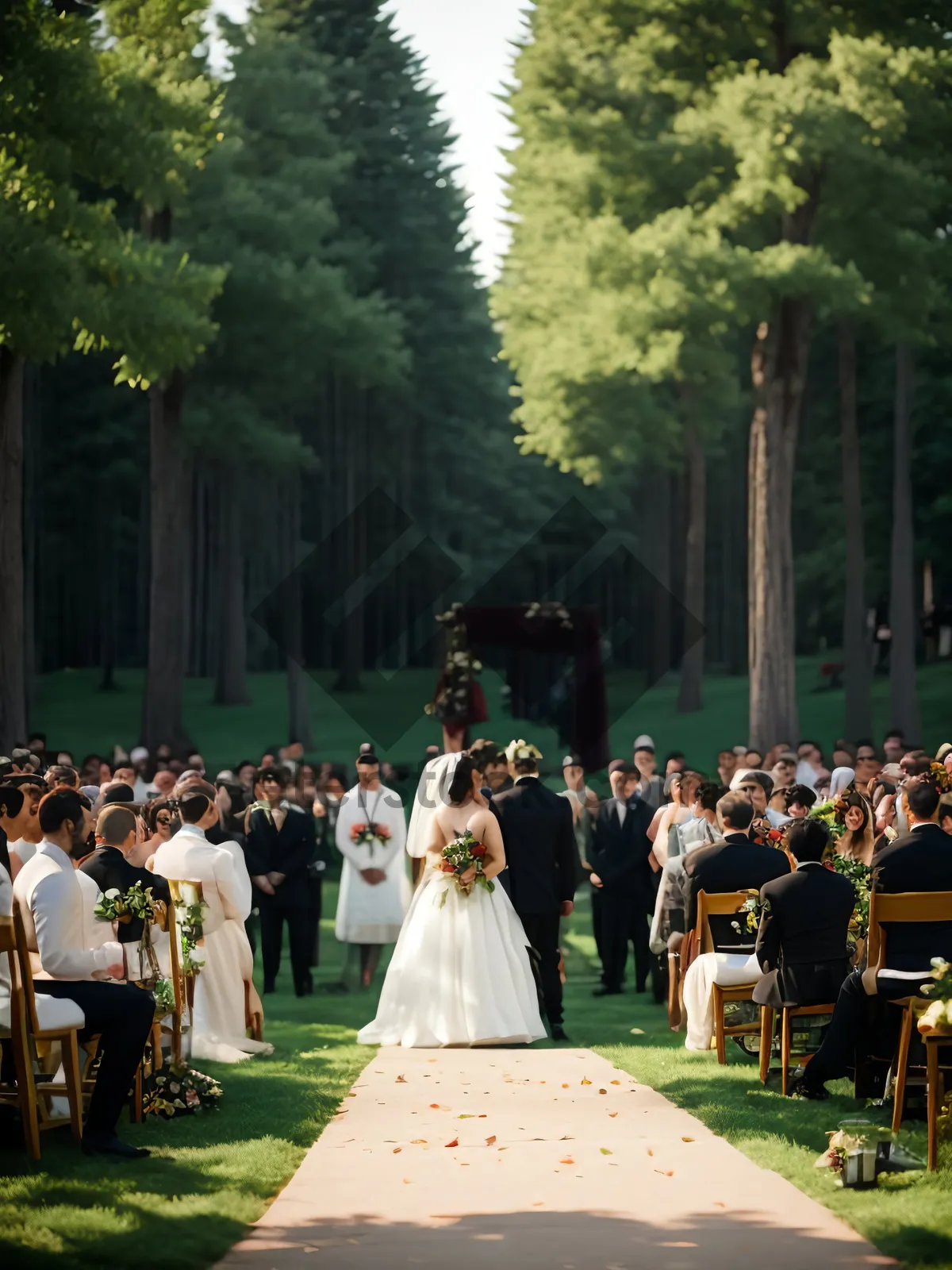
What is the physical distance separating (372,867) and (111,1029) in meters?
7.56

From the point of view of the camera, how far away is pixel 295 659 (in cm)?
3834

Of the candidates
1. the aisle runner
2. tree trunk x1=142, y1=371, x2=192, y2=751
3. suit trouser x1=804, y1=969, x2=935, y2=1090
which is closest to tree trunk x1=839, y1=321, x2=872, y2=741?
tree trunk x1=142, y1=371, x2=192, y2=751

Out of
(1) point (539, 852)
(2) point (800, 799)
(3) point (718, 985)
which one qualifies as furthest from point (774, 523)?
(3) point (718, 985)

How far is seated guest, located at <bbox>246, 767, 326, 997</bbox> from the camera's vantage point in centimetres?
1534

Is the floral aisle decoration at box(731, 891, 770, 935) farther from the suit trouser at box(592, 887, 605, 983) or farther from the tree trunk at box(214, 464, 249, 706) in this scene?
the tree trunk at box(214, 464, 249, 706)

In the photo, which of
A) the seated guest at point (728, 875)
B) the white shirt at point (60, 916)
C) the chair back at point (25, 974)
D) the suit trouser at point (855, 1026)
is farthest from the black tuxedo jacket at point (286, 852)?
the chair back at point (25, 974)

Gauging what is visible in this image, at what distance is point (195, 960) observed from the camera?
418 inches

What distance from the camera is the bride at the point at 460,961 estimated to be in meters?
12.6

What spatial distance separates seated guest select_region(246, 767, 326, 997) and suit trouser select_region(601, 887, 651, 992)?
99.2 inches

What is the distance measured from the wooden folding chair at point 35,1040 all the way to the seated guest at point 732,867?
455cm

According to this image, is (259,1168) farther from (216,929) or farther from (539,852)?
(539,852)

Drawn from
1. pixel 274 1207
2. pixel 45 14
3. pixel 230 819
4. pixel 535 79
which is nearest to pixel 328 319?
pixel 535 79

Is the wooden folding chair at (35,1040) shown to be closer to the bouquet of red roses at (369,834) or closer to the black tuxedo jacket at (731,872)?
the black tuxedo jacket at (731,872)

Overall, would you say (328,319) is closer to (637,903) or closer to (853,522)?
(853,522)
